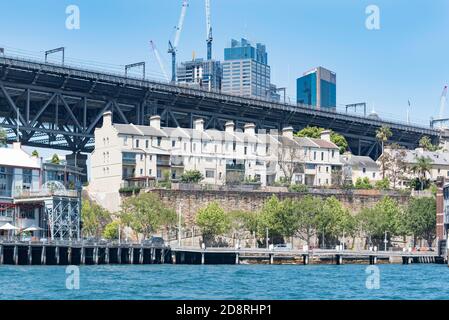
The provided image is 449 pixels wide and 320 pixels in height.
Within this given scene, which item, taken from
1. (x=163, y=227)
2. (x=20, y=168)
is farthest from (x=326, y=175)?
(x=20, y=168)

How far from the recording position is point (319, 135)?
178125 mm

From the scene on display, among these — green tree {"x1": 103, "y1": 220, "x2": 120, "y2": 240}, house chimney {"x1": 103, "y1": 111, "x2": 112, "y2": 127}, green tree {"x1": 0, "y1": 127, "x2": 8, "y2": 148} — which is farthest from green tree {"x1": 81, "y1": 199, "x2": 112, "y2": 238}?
house chimney {"x1": 103, "y1": 111, "x2": 112, "y2": 127}

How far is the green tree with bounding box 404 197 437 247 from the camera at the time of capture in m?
145

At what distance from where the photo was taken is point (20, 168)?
12075 centimetres

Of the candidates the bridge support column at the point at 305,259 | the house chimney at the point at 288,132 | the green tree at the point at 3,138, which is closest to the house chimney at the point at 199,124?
the house chimney at the point at 288,132

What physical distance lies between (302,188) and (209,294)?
9666 centimetres

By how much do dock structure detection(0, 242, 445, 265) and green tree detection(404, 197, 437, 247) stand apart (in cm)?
1280

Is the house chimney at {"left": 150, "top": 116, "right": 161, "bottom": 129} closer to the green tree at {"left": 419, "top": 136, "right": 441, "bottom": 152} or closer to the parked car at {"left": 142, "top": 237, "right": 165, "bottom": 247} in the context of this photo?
the parked car at {"left": 142, "top": 237, "right": 165, "bottom": 247}

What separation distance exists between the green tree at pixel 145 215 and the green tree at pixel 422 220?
3911 cm

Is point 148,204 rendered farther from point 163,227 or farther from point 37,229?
point 37,229

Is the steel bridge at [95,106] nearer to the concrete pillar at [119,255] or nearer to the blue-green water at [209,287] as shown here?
the concrete pillar at [119,255]

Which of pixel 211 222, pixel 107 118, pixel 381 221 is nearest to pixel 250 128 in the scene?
pixel 107 118

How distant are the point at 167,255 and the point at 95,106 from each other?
49159 millimetres
